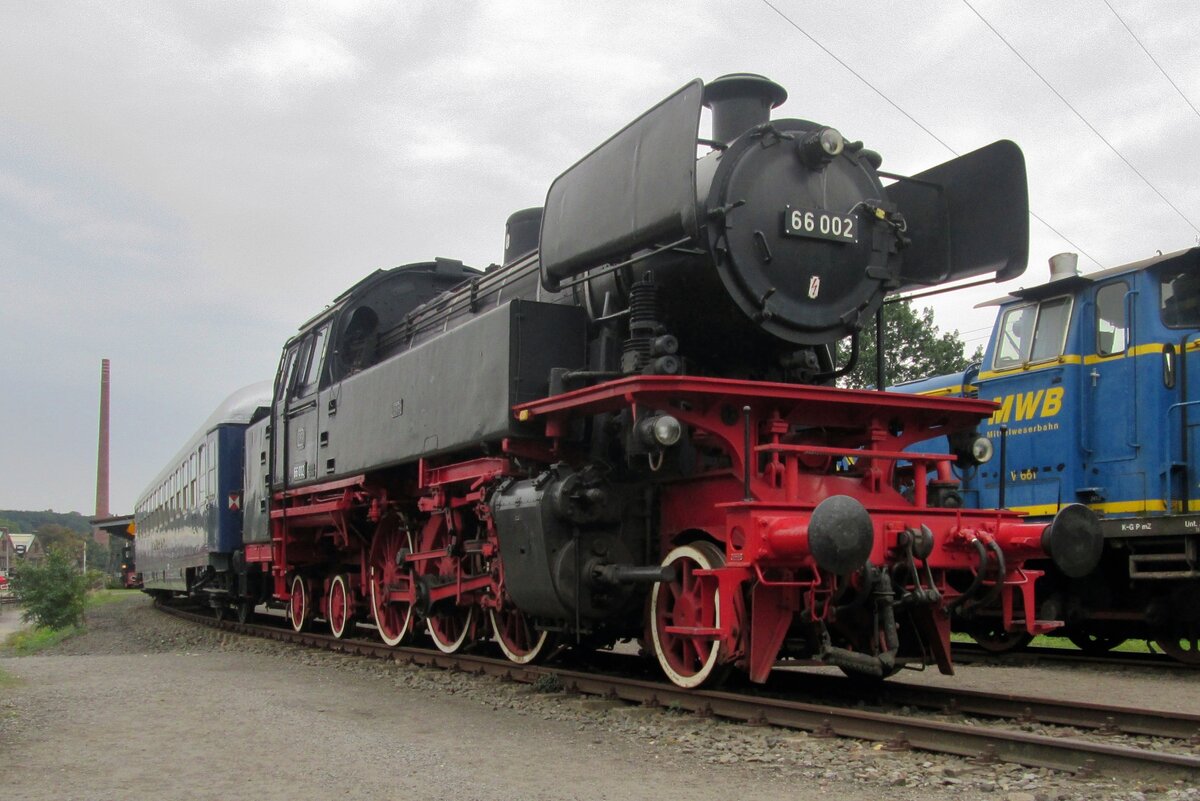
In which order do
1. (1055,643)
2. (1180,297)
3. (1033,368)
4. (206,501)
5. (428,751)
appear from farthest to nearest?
(206,501), (1055,643), (1033,368), (1180,297), (428,751)

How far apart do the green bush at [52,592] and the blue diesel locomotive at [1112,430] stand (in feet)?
60.2

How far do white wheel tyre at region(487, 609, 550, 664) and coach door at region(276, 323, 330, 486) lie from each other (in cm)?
352


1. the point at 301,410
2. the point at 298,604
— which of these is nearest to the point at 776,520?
the point at 301,410

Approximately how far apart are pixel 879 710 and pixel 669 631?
127 cm

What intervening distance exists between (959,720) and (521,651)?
3489 millimetres

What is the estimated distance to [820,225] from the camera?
6523 millimetres

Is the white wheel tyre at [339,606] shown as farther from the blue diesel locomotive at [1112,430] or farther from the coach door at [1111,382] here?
the coach door at [1111,382]

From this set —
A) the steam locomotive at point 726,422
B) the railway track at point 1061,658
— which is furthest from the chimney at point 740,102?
the railway track at point 1061,658

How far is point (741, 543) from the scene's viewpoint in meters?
5.68

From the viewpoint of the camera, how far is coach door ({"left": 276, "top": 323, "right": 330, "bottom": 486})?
37.2ft

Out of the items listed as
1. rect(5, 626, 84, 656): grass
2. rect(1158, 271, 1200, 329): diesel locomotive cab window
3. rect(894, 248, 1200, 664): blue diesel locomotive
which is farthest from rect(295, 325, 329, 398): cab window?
rect(1158, 271, 1200, 329): diesel locomotive cab window

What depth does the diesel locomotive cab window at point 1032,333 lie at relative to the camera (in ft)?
32.5

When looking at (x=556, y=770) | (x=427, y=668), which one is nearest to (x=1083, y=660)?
(x=427, y=668)

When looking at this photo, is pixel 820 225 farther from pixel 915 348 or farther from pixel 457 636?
pixel 915 348
